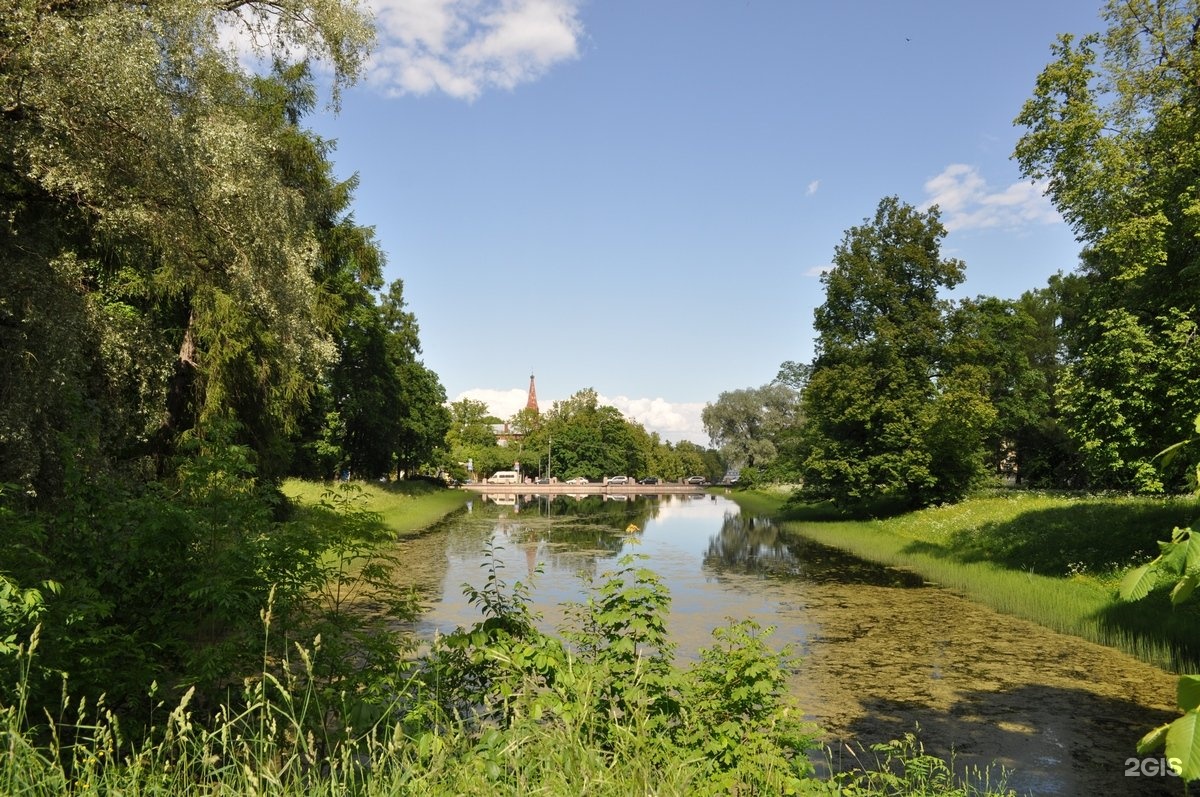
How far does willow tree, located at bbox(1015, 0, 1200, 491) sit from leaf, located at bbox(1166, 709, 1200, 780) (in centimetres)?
1393

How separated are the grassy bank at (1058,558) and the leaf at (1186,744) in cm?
992

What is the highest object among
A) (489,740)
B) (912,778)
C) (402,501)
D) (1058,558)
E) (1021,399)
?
(1021,399)

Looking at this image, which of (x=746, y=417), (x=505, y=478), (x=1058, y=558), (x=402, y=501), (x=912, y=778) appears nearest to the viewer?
(x=912, y=778)

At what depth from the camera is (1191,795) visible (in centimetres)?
710

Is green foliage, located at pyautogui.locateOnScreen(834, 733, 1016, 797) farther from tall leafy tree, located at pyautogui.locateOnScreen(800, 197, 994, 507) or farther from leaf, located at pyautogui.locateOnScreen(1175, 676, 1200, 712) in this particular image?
tall leafy tree, located at pyautogui.locateOnScreen(800, 197, 994, 507)

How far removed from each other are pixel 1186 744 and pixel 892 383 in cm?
3084

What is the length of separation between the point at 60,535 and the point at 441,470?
7477 cm

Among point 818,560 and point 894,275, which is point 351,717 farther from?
point 894,275

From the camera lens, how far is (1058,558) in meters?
17.1

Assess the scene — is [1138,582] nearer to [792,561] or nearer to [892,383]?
[792,561]

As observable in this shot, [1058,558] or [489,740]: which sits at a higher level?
[489,740]

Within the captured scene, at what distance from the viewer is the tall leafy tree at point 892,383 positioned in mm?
29469

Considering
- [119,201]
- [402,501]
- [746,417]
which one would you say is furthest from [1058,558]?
[746,417]

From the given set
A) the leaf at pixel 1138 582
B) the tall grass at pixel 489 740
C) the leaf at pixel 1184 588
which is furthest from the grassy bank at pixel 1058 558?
the leaf at pixel 1184 588
